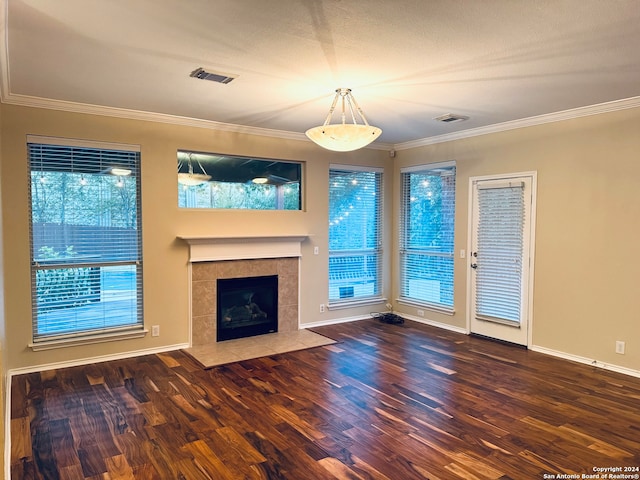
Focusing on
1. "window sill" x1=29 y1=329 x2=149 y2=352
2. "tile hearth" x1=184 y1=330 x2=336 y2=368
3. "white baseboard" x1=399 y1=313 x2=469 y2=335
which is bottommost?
"tile hearth" x1=184 y1=330 x2=336 y2=368

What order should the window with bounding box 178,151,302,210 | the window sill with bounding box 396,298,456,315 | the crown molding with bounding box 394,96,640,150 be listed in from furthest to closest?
the window sill with bounding box 396,298,456,315, the window with bounding box 178,151,302,210, the crown molding with bounding box 394,96,640,150

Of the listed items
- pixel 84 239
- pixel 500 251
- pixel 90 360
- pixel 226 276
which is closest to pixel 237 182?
pixel 226 276

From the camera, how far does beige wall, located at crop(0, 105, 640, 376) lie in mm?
4141

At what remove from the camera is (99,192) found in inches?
178

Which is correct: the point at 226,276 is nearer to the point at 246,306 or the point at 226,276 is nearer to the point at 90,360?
the point at 246,306

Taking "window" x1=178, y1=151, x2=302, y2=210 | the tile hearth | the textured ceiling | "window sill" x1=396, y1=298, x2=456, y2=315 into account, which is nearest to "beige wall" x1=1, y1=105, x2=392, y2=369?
"window" x1=178, y1=151, x2=302, y2=210

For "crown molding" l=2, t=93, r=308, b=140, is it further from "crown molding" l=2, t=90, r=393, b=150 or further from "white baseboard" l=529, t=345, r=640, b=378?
"white baseboard" l=529, t=345, r=640, b=378

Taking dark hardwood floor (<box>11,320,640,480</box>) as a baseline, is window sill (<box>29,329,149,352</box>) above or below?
above

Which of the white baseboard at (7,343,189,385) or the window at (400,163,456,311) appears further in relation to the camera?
the window at (400,163,456,311)

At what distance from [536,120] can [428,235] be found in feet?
6.88

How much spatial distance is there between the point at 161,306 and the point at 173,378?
41.2 inches

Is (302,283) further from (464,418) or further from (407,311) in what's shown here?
(464,418)

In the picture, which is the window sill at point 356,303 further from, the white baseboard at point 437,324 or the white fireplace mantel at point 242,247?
the white fireplace mantel at point 242,247

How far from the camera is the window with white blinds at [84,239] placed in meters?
4.26
